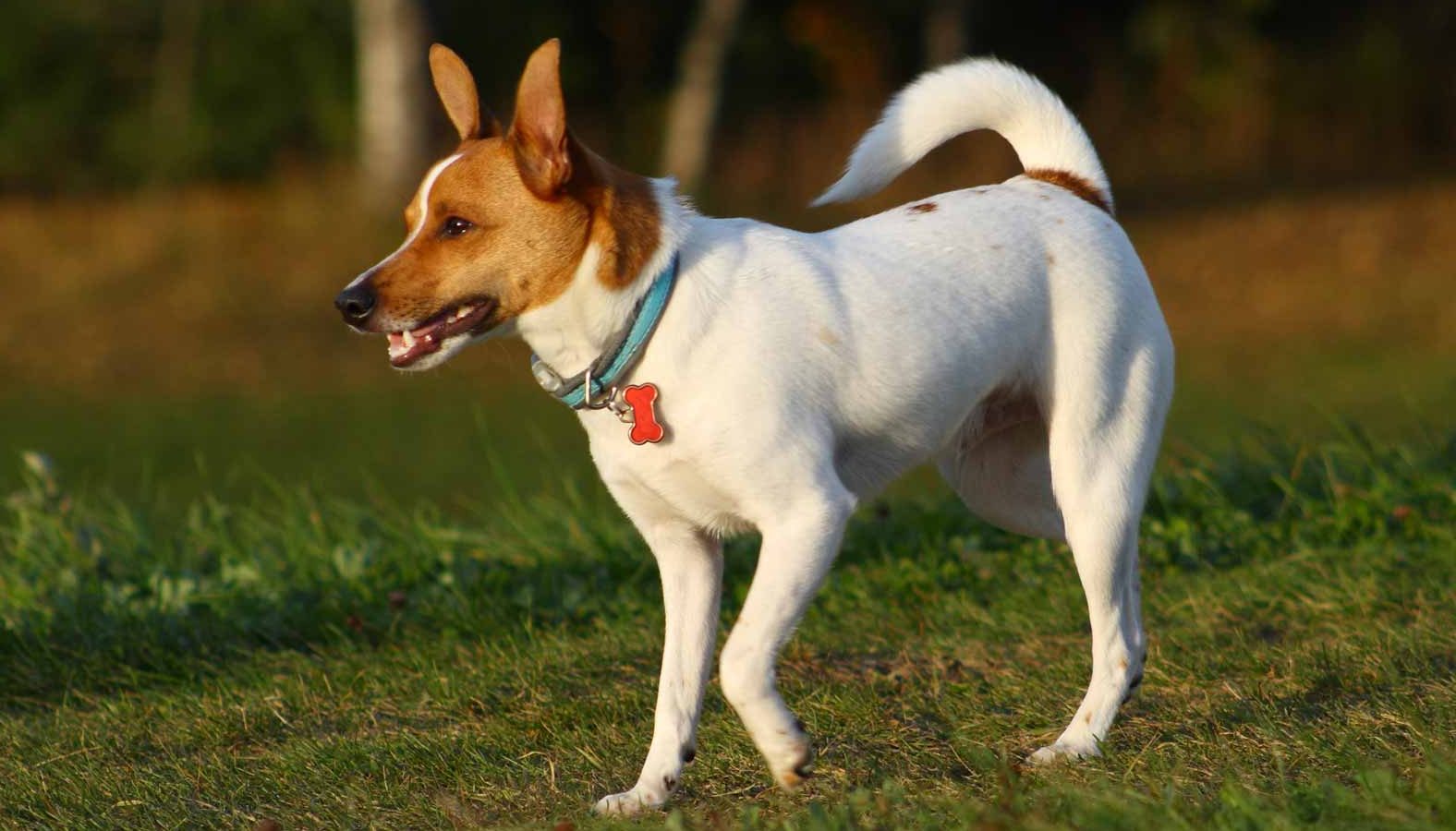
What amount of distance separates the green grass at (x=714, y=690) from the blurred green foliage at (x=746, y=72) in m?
13.8

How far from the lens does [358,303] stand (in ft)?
12.8

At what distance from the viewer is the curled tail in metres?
4.63

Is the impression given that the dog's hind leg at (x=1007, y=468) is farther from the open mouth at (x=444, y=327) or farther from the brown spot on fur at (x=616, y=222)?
the open mouth at (x=444, y=327)

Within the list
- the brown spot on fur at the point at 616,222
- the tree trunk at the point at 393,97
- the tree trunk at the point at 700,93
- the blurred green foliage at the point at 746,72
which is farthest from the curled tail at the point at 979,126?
the blurred green foliage at the point at 746,72

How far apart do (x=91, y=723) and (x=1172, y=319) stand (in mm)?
12524

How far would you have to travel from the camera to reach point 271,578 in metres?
6.02

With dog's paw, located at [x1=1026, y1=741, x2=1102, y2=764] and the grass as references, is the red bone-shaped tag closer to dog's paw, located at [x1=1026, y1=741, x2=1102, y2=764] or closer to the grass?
the grass

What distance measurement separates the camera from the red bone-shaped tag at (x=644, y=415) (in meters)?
3.90

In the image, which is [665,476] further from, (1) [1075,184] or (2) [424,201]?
(1) [1075,184]

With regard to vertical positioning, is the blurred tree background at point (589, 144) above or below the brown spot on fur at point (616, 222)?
below

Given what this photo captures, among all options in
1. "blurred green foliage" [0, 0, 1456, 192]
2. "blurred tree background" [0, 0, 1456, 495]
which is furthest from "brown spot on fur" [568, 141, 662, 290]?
"blurred green foliage" [0, 0, 1456, 192]

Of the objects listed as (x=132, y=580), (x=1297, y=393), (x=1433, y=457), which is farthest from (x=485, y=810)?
(x=1297, y=393)

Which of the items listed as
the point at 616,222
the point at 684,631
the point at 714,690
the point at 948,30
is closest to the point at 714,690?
the point at 714,690

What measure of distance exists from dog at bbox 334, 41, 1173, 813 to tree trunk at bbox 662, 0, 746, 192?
13998mm
